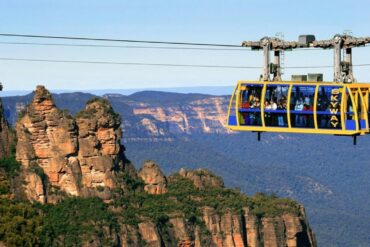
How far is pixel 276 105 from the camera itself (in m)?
69.5

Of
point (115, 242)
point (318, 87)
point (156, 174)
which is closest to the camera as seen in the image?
point (318, 87)

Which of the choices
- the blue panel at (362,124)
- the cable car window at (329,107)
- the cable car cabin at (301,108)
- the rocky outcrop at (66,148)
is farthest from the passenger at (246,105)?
the rocky outcrop at (66,148)

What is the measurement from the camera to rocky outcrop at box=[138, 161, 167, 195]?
170000 mm

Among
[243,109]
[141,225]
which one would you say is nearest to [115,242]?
[141,225]

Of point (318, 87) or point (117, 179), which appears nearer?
point (318, 87)

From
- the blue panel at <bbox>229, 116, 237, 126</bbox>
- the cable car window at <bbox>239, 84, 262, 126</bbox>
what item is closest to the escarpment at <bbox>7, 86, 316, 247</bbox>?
the blue panel at <bbox>229, 116, 237, 126</bbox>

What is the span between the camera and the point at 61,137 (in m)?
160

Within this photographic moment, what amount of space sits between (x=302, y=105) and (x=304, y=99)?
0.93ft

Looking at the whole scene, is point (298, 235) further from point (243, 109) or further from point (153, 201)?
point (243, 109)

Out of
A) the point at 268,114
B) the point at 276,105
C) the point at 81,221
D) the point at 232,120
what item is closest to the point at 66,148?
the point at 81,221

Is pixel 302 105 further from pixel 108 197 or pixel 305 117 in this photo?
pixel 108 197

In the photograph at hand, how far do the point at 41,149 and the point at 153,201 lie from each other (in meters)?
14.5

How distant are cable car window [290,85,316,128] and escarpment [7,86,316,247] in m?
84.7

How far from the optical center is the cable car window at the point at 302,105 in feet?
224
